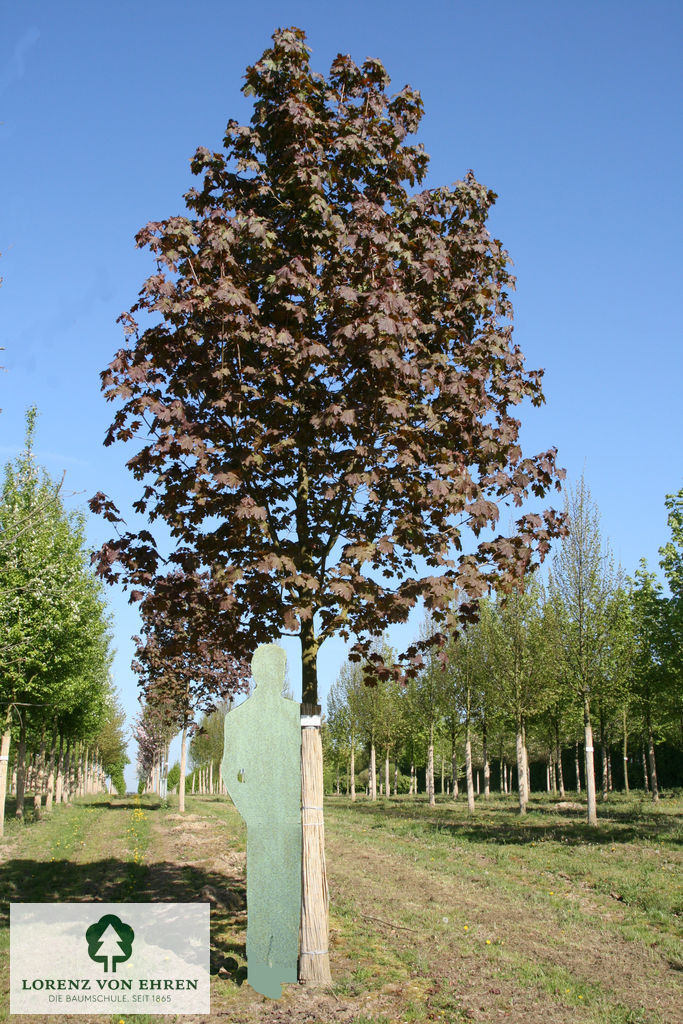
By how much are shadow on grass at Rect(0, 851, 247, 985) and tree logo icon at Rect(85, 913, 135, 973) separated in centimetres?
100

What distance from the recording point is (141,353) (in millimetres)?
7516

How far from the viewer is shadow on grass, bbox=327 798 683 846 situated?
18703 mm

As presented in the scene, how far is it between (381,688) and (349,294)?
34399 millimetres

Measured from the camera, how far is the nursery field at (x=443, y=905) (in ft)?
23.5

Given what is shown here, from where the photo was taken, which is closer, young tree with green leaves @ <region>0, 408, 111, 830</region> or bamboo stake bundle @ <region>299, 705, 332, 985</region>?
bamboo stake bundle @ <region>299, 705, 332, 985</region>

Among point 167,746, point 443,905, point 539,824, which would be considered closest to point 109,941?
point 443,905

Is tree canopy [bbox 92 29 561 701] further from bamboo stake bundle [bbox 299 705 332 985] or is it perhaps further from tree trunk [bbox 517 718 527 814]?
tree trunk [bbox 517 718 527 814]

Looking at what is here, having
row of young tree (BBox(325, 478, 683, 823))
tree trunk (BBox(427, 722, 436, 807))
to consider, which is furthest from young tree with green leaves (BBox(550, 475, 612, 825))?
tree trunk (BBox(427, 722, 436, 807))

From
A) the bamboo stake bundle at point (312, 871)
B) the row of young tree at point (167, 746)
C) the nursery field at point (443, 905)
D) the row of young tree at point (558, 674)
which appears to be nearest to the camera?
the nursery field at point (443, 905)

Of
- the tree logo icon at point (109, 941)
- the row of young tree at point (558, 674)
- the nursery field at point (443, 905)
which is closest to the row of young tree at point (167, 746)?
the row of young tree at point (558, 674)

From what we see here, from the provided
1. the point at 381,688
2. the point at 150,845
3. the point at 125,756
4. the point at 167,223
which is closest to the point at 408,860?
the point at 150,845

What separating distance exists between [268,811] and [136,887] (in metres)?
7.65

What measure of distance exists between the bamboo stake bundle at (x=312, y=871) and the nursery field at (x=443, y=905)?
279 mm

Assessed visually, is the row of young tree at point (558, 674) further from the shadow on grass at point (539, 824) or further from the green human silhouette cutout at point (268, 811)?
the green human silhouette cutout at point (268, 811)
